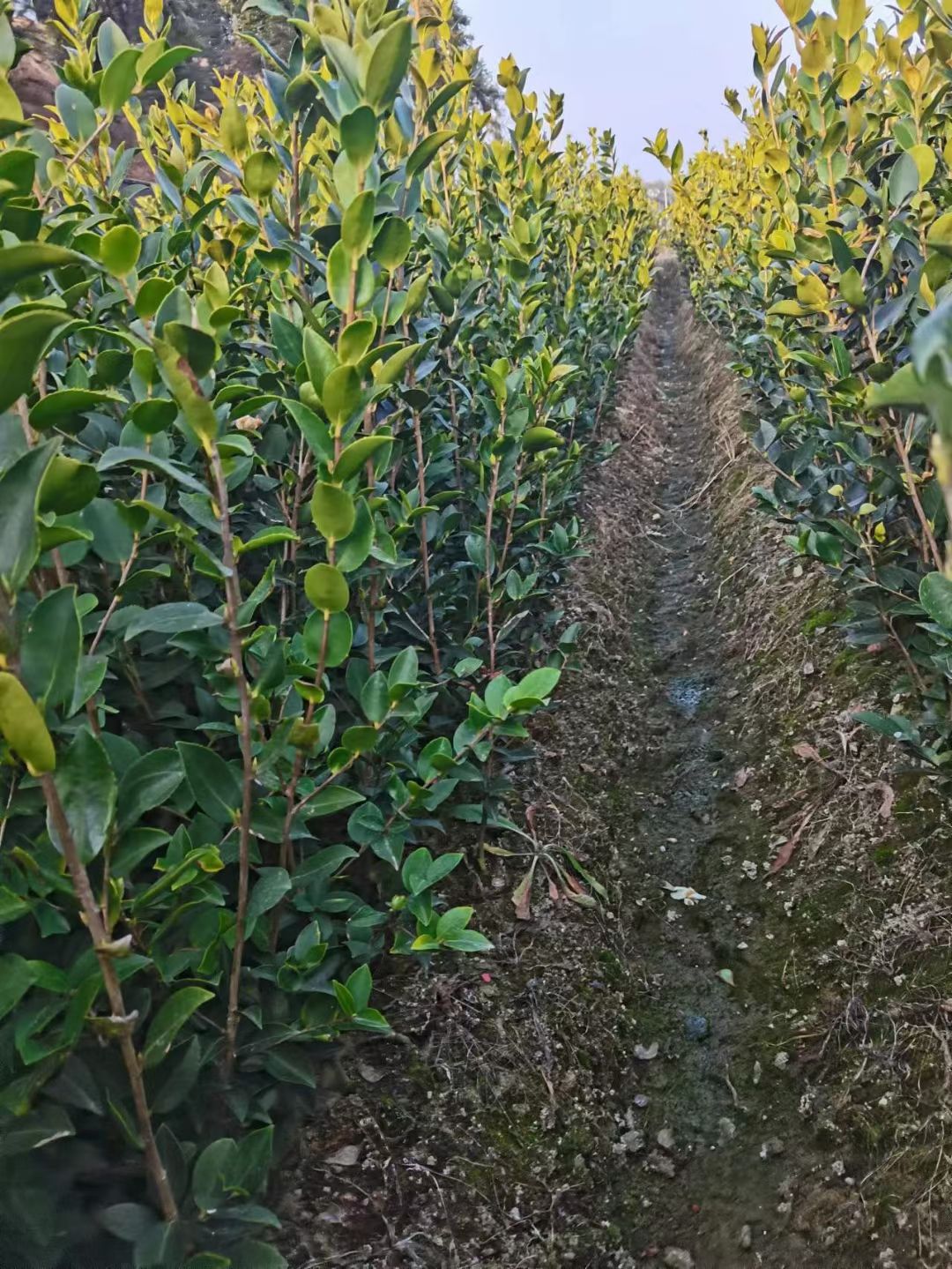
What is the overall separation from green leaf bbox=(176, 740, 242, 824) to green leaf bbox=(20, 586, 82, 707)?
10.9 inches

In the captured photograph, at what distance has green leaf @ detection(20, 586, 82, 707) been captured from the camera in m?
0.74

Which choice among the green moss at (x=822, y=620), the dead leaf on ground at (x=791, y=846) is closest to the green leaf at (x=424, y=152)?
the dead leaf on ground at (x=791, y=846)

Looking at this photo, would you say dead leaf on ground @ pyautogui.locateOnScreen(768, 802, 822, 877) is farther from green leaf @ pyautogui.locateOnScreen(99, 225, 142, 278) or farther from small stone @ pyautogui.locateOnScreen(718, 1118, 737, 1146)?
green leaf @ pyautogui.locateOnScreen(99, 225, 142, 278)

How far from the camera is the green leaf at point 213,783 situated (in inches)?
40.6

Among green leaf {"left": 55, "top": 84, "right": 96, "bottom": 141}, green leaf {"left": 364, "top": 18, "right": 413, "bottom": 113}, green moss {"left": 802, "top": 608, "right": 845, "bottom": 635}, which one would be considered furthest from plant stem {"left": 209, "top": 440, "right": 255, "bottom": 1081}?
green moss {"left": 802, "top": 608, "right": 845, "bottom": 635}

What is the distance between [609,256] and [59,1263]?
6.30m

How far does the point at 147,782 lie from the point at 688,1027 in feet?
5.59

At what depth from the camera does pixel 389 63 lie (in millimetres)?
1187

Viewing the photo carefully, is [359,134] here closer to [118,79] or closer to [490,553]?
[118,79]

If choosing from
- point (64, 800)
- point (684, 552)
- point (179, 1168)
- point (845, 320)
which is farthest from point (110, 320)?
point (684, 552)

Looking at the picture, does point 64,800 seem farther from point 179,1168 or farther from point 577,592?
point 577,592

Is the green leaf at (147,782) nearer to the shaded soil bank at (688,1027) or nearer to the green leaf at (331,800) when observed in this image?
the green leaf at (331,800)

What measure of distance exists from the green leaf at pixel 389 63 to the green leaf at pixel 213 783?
99 centimetres

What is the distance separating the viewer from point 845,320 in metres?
2.32
